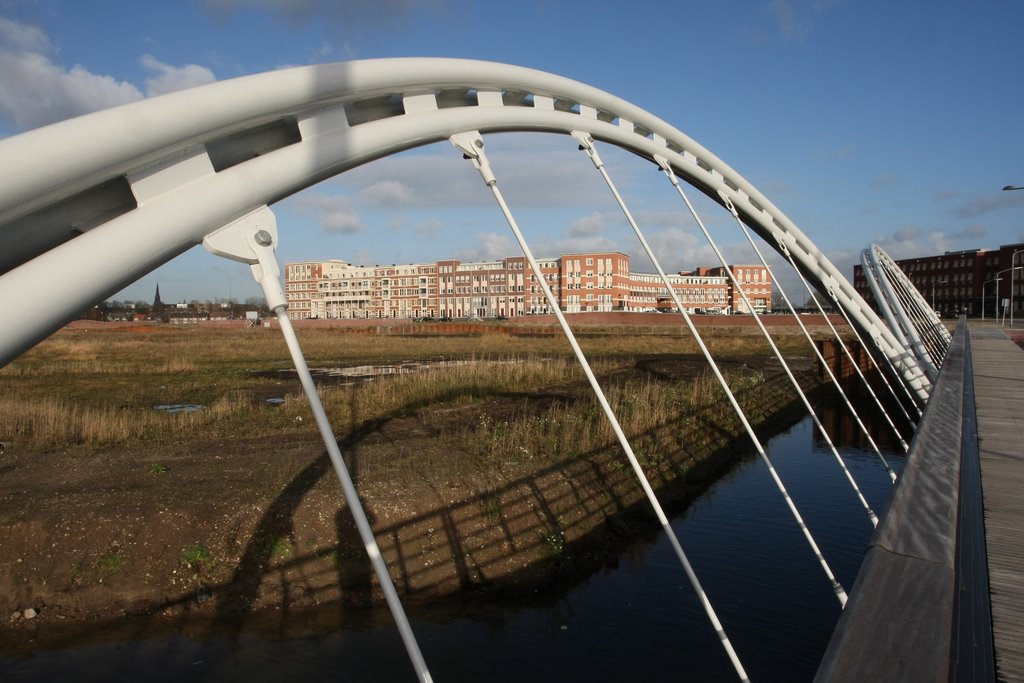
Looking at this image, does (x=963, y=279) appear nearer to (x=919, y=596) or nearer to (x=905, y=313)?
(x=905, y=313)

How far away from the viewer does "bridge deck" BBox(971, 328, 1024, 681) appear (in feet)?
7.66

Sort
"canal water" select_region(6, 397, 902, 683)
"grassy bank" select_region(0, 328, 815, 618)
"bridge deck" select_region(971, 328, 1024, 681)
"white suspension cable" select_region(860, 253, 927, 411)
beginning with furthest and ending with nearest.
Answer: "white suspension cable" select_region(860, 253, 927, 411)
"grassy bank" select_region(0, 328, 815, 618)
"canal water" select_region(6, 397, 902, 683)
"bridge deck" select_region(971, 328, 1024, 681)

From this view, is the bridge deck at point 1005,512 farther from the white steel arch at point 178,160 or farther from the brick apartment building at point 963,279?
the brick apartment building at point 963,279

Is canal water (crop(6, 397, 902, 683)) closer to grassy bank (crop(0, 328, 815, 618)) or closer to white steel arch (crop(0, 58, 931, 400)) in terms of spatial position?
grassy bank (crop(0, 328, 815, 618))

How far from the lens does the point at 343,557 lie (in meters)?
7.32

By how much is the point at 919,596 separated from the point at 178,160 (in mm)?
2632

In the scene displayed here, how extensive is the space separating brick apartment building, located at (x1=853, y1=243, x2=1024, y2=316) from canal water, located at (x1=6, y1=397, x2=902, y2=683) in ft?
242

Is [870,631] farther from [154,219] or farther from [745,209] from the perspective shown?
[745,209]

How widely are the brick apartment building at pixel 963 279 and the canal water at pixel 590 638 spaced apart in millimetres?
73618

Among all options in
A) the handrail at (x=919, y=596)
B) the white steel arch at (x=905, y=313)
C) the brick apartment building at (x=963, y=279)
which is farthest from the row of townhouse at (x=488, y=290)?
the handrail at (x=919, y=596)

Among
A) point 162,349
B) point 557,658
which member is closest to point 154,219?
point 557,658

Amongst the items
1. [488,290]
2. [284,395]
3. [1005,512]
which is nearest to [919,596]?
[1005,512]

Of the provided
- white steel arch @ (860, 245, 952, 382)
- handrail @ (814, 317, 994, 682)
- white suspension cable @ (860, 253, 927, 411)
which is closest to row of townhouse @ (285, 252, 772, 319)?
white steel arch @ (860, 245, 952, 382)

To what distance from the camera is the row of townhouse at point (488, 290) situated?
7175cm
